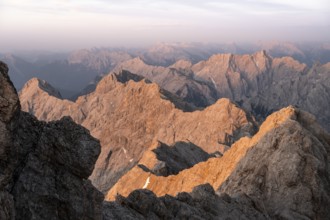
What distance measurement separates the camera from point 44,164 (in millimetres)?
24062

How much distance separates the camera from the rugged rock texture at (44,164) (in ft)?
70.2

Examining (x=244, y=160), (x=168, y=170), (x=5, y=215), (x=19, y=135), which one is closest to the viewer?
(x=5, y=215)

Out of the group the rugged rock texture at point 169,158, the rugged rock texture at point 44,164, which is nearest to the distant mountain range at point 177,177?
the rugged rock texture at point 44,164

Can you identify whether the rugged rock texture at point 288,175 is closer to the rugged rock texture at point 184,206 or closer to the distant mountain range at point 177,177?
the distant mountain range at point 177,177

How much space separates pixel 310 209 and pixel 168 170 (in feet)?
161

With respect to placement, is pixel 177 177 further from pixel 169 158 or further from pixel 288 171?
pixel 169 158

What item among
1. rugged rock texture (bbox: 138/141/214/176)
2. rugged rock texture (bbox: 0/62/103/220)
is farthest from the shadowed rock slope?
rugged rock texture (bbox: 138/141/214/176)

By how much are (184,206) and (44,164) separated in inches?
572

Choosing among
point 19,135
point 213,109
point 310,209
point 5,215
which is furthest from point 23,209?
point 213,109

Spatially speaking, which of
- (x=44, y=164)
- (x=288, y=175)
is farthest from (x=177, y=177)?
(x=44, y=164)

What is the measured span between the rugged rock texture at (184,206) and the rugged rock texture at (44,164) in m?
4.80

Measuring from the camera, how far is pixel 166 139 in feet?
627

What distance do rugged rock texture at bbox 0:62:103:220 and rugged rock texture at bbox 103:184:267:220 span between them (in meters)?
4.80

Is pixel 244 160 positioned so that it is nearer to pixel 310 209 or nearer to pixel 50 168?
pixel 310 209
